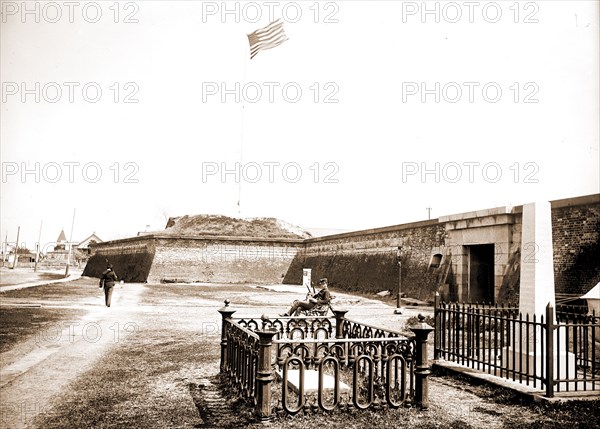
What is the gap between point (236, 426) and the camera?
4.61 meters

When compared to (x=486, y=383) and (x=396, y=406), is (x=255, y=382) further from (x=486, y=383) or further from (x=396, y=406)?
(x=486, y=383)

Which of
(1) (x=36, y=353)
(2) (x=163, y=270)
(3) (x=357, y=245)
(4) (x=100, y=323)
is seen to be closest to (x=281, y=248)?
(2) (x=163, y=270)

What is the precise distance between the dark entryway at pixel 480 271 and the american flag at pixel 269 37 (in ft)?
30.8

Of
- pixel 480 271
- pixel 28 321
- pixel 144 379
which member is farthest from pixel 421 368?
pixel 480 271

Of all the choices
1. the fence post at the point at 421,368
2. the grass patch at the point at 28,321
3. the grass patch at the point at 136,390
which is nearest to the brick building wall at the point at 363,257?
the fence post at the point at 421,368

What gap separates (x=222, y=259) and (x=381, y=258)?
15.6 meters

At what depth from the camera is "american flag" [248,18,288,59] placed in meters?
15.3

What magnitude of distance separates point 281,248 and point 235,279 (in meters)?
4.22

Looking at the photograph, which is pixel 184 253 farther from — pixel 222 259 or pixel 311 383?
pixel 311 383

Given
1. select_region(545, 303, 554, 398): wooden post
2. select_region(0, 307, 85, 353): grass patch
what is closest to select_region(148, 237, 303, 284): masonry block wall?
select_region(0, 307, 85, 353): grass patch

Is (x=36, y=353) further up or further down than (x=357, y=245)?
further down

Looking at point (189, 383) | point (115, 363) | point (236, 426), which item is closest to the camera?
point (236, 426)

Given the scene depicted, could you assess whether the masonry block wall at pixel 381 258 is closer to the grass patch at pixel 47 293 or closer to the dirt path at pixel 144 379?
the dirt path at pixel 144 379

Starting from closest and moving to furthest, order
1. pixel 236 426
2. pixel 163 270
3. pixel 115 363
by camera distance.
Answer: pixel 236 426 < pixel 115 363 < pixel 163 270
